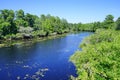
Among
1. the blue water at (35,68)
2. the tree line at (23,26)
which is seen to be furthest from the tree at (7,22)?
the blue water at (35,68)

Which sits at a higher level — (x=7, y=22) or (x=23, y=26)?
(x=7, y=22)

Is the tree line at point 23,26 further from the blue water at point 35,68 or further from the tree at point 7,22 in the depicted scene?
the blue water at point 35,68

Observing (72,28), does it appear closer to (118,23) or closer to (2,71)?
(118,23)

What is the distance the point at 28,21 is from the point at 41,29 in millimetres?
8694

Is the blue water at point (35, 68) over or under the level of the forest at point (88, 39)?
under

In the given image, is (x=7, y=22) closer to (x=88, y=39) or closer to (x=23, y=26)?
(x=23, y=26)

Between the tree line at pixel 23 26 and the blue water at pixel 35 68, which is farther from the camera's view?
the tree line at pixel 23 26

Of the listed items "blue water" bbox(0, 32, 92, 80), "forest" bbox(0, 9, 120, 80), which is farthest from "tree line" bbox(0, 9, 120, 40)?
"blue water" bbox(0, 32, 92, 80)

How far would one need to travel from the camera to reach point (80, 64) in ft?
103

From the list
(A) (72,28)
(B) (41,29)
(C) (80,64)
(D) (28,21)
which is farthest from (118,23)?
(A) (72,28)

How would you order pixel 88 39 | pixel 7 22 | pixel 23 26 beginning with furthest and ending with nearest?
1. pixel 23 26
2. pixel 7 22
3. pixel 88 39

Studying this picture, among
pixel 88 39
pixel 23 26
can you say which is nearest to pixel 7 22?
pixel 23 26

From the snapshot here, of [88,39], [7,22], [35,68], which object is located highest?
[7,22]

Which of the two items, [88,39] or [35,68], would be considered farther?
[88,39]
